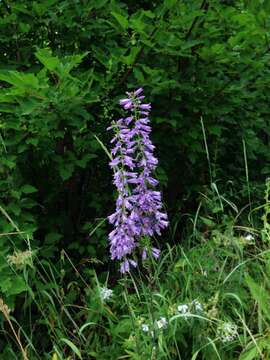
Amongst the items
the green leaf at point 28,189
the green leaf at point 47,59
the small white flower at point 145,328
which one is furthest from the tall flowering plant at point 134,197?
the green leaf at point 28,189

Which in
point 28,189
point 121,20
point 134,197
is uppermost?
point 121,20

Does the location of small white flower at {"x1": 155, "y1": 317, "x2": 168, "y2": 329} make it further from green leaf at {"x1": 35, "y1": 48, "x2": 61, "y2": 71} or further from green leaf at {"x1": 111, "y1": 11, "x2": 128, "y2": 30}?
green leaf at {"x1": 111, "y1": 11, "x2": 128, "y2": 30}

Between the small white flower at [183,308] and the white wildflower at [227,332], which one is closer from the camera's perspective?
the white wildflower at [227,332]

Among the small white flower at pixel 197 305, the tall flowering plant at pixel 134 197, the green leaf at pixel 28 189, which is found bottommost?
the small white flower at pixel 197 305

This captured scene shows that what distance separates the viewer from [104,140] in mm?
3471

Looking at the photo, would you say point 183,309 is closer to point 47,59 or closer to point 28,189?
point 28,189

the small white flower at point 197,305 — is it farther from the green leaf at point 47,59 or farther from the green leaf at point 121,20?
the green leaf at point 121,20

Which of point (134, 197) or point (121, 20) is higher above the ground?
point (121, 20)

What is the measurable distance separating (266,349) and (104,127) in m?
1.70

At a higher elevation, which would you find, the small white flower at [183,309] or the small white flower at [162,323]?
the small white flower at [183,309]

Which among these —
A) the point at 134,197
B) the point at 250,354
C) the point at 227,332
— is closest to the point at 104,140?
the point at 134,197

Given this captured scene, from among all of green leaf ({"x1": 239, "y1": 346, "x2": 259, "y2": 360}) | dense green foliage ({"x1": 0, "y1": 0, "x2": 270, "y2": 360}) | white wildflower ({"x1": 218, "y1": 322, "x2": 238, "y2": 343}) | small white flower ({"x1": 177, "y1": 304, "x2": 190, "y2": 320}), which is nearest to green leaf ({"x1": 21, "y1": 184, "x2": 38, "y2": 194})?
dense green foliage ({"x1": 0, "y1": 0, "x2": 270, "y2": 360})

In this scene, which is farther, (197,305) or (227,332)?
(197,305)

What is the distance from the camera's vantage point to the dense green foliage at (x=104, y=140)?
266cm
